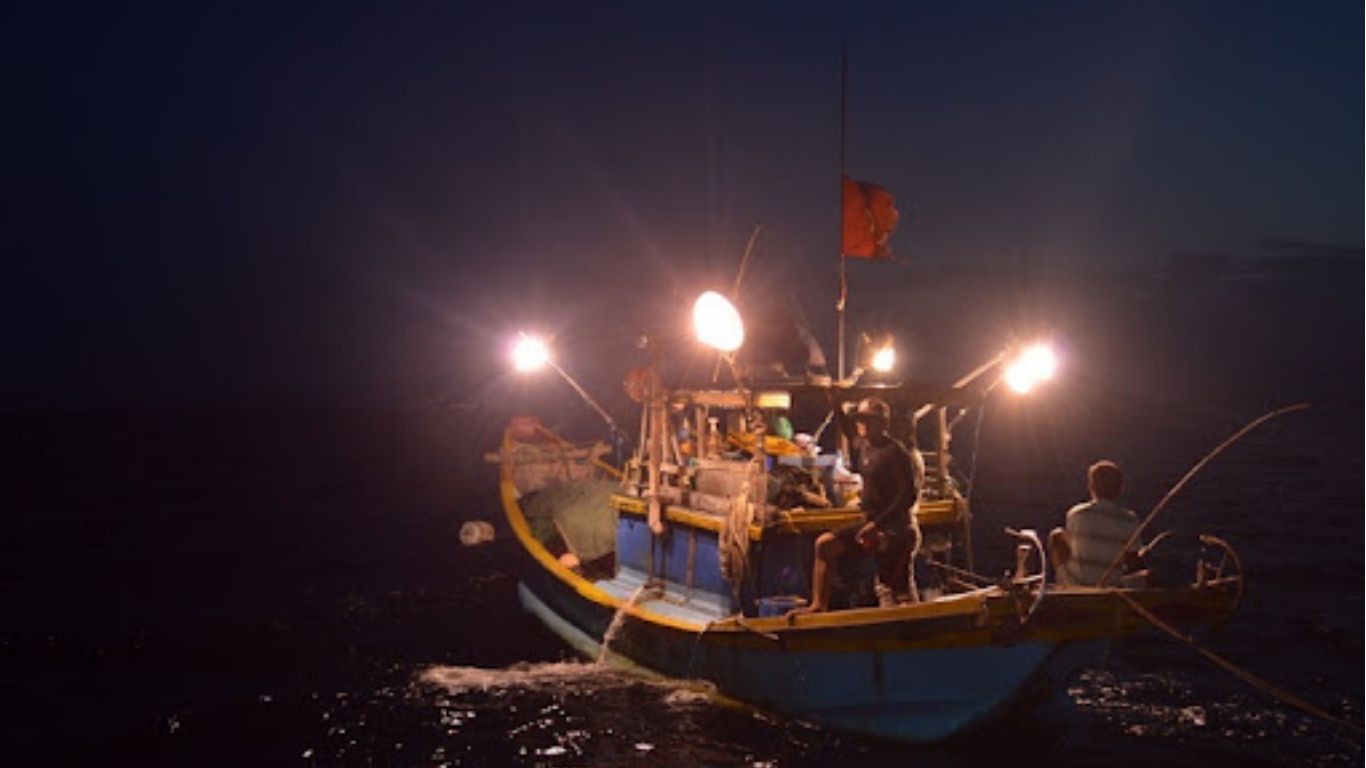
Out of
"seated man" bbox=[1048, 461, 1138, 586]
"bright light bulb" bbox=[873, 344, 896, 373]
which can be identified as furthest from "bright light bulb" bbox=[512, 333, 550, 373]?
"seated man" bbox=[1048, 461, 1138, 586]

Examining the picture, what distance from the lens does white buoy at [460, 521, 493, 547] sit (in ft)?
102

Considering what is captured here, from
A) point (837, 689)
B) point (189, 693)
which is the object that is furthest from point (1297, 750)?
point (189, 693)

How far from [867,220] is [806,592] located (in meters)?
4.90

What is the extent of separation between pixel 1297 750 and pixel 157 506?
153 ft

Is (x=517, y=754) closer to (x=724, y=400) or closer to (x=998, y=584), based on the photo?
(x=724, y=400)

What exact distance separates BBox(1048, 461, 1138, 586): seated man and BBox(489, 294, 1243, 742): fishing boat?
0.20 metres

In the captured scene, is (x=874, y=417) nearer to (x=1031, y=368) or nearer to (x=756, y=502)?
(x=756, y=502)

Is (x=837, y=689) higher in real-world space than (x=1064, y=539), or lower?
lower

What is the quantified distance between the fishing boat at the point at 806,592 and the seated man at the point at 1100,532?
0.66 ft

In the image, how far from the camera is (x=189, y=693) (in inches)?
600

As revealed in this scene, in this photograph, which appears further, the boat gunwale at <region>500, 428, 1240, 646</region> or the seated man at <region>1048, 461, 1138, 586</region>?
the seated man at <region>1048, 461, 1138, 586</region>

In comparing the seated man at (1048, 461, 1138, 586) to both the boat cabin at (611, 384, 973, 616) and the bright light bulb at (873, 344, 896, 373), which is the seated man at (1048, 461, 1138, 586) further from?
the bright light bulb at (873, 344, 896, 373)

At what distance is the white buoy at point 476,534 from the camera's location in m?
31.1

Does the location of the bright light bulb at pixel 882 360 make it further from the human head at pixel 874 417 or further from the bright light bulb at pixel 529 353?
the bright light bulb at pixel 529 353
